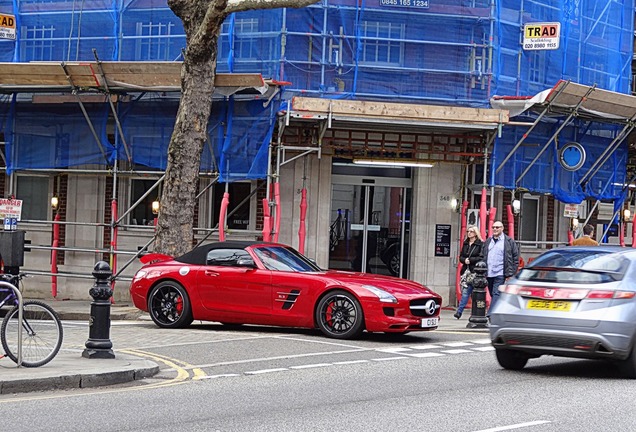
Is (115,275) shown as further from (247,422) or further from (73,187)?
(247,422)

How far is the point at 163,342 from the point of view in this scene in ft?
50.9

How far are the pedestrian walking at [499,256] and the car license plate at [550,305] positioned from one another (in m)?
6.98

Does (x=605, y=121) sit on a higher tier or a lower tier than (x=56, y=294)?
higher

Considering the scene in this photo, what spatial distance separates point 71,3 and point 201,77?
5724 mm

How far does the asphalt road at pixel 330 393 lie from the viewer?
933 centimetres

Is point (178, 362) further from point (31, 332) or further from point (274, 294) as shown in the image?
point (274, 294)

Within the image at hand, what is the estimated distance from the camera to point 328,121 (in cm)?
2216

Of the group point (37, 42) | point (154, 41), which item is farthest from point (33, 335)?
point (37, 42)

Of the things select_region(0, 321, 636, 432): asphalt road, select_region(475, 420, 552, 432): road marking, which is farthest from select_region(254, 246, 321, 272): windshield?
select_region(475, 420, 552, 432): road marking

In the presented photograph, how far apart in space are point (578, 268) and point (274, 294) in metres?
5.18

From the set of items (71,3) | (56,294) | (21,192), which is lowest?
(56,294)

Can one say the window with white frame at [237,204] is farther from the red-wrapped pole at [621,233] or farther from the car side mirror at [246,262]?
the red-wrapped pole at [621,233]

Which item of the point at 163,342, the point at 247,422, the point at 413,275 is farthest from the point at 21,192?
the point at 247,422

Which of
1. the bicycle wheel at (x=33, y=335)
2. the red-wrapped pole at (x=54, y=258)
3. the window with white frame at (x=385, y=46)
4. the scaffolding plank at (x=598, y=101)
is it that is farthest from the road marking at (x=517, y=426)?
the red-wrapped pole at (x=54, y=258)
